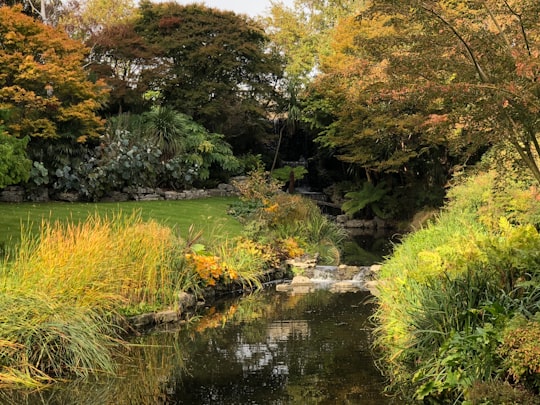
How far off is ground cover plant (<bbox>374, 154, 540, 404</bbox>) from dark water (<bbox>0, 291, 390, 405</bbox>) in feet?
1.45

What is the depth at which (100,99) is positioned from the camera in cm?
1656

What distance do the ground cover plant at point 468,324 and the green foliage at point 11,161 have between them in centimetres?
493

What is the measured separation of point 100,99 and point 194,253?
9.50m

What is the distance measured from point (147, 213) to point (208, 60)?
355 inches

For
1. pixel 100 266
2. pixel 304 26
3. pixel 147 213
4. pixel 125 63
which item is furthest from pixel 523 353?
pixel 304 26

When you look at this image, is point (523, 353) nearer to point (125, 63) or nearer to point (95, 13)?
point (125, 63)

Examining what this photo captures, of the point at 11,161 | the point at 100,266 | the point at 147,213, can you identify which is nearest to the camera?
the point at 100,266

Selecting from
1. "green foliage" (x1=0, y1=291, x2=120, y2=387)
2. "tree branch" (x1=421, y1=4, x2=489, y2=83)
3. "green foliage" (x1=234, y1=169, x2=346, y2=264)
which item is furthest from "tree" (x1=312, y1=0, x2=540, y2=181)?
"green foliage" (x1=234, y1=169, x2=346, y2=264)

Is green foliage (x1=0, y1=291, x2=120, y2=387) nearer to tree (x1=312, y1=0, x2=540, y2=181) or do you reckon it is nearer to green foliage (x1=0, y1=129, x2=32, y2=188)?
green foliage (x1=0, y1=129, x2=32, y2=188)

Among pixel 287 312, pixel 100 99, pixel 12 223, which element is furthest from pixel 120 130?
pixel 287 312

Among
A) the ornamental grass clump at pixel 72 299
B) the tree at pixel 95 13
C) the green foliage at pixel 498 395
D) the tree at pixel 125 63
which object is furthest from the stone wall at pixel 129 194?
the green foliage at pixel 498 395

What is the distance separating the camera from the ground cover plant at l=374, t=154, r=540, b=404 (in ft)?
12.3

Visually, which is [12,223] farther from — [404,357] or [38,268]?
[404,357]

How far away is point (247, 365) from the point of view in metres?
5.52
